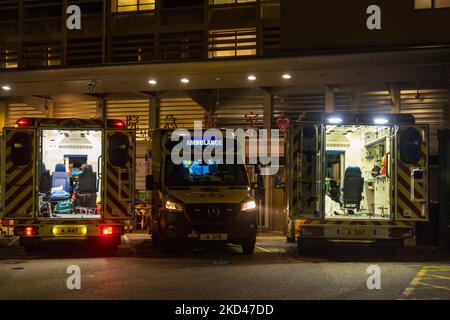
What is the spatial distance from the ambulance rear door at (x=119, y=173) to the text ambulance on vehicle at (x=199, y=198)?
2.00 ft

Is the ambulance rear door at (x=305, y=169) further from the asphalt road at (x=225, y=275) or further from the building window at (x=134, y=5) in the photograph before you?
the building window at (x=134, y=5)

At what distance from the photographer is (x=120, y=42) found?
2283 cm

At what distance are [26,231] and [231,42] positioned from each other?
32.0 feet

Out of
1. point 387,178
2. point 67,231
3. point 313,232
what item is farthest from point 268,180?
point 67,231

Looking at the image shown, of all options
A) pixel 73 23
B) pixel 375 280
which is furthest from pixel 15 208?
pixel 73 23

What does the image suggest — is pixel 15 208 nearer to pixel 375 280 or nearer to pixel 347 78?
pixel 375 280

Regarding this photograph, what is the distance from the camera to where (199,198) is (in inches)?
546

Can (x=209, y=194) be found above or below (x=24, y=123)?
below

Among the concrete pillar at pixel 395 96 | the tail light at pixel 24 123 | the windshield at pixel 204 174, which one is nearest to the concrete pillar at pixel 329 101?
the concrete pillar at pixel 395 96

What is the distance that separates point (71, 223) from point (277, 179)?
173 inches

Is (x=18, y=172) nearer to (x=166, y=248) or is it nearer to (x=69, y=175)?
(x=69, y=175)

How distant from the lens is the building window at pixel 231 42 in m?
21.0

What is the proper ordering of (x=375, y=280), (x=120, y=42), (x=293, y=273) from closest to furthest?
1. (x=375, y=280)
2. (x=293, y=273)
3. (x=120, y=42)

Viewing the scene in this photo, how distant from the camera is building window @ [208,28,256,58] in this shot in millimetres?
20953
